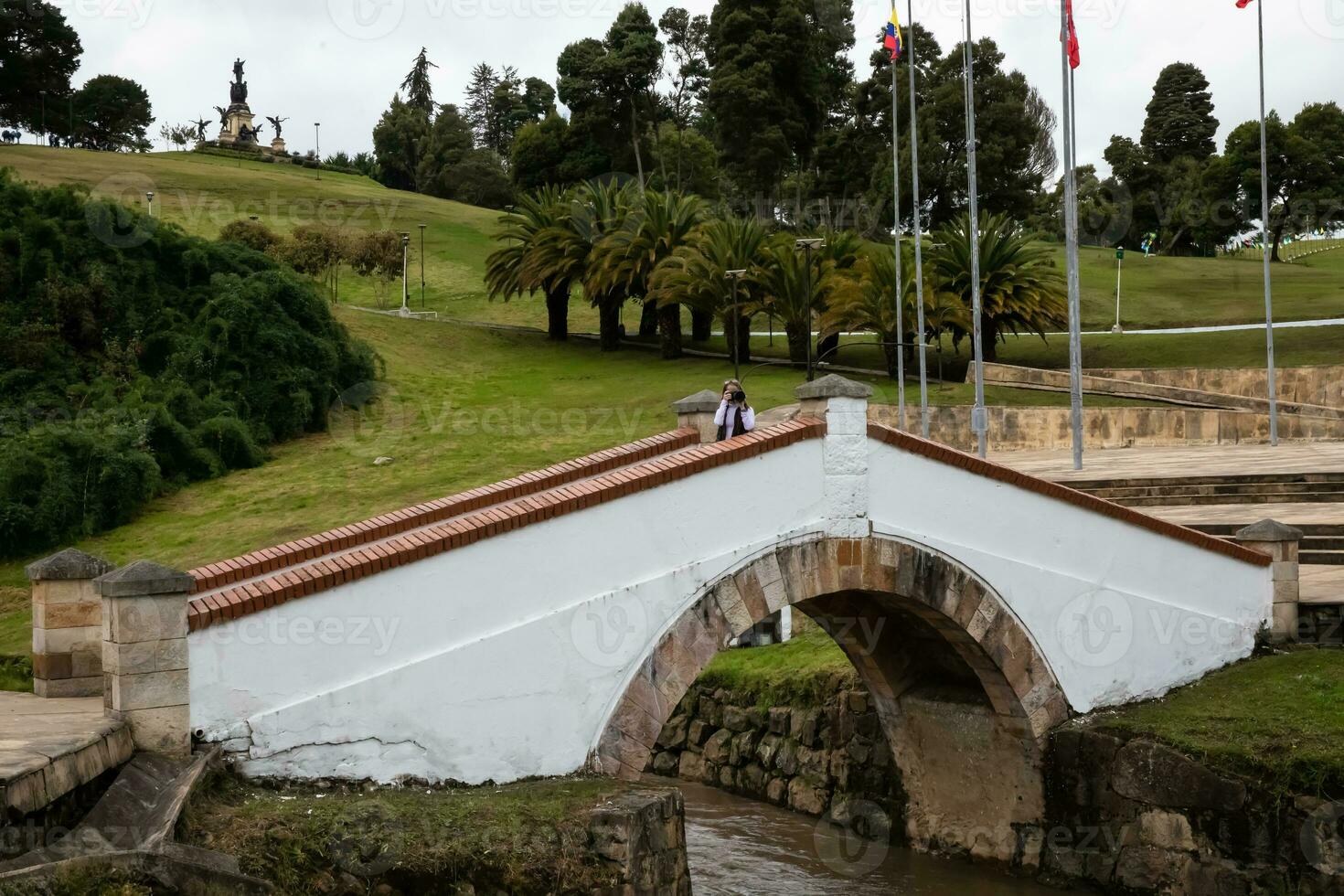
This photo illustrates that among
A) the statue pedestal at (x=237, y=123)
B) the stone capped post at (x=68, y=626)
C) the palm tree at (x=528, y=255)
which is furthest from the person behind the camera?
the statue pedestal at (x=237, y=123)

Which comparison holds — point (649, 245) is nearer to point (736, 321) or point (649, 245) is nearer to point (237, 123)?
point (736, 321)

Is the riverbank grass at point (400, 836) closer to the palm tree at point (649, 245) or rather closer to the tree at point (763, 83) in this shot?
the palm tree at point (649, 245)

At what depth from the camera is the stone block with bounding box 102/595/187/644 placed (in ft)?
29.8

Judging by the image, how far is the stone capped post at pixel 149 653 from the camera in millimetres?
9094

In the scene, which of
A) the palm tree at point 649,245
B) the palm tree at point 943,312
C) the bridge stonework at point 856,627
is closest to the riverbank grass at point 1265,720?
the bridge stonework at point 856,627

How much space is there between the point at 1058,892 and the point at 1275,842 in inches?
96.5

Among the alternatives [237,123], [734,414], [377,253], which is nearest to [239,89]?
[237,123]

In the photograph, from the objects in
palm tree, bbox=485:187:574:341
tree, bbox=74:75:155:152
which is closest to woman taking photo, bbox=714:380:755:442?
palm tree, bbox=485:187:574:341

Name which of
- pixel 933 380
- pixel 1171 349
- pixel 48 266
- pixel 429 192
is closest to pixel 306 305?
pixel 48 266

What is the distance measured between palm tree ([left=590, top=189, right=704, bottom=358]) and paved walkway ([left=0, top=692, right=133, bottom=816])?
31.0 metres

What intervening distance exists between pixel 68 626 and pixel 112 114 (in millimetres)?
78875

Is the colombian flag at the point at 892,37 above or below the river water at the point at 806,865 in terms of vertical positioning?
above

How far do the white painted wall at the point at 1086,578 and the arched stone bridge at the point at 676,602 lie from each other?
25mm

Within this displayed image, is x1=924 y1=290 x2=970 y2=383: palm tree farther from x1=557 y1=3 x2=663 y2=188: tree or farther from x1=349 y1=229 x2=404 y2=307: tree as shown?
x1=557 y1=3 x2=663 y2=188: tree
